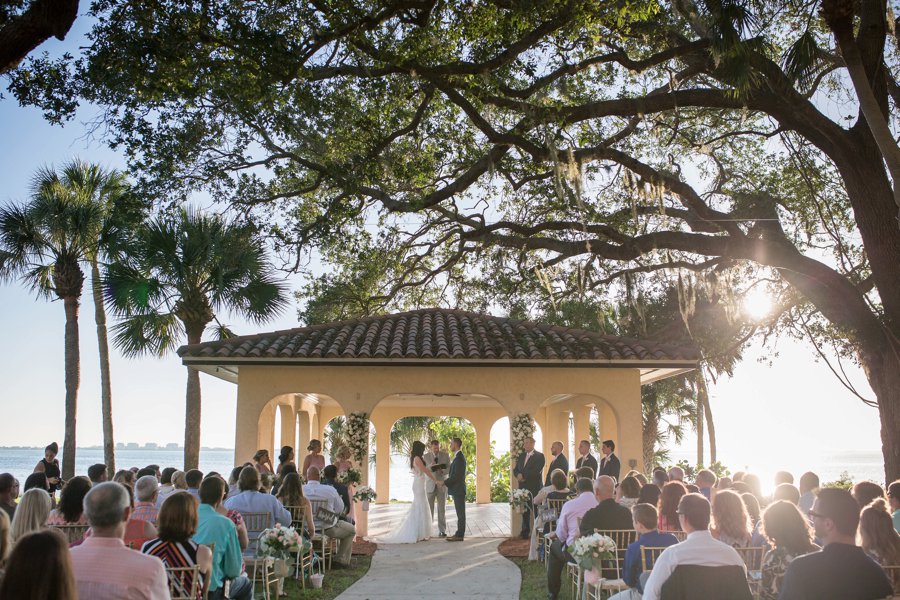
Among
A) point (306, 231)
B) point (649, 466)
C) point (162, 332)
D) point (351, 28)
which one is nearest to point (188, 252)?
point (162, 332)

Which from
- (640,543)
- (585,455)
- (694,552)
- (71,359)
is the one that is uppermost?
(71,359)

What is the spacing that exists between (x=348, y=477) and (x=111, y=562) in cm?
832

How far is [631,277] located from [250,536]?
10.4 m

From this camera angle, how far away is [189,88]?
10.1 meters

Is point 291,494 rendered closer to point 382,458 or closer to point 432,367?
point 432,367

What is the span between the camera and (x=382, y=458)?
22531 millimetres

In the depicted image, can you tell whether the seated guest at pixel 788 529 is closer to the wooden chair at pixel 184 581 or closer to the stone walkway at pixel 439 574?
the wooden chair at pixel 184 581

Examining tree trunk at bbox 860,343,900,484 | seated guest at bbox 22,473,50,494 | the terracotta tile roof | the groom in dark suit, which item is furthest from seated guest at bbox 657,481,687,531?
seated guest at bbox 22,473,50,494

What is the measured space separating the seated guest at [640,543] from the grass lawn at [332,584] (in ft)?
12.8

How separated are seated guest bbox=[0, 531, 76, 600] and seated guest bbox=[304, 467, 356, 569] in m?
7.20

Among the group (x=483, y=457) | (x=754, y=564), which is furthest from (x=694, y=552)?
(x=483, y=457)

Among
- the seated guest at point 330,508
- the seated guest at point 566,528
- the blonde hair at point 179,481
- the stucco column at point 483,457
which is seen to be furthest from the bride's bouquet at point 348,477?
the stucco column at point 483,457

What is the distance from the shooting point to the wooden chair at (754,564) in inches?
224

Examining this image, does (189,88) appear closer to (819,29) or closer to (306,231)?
(306,231)
